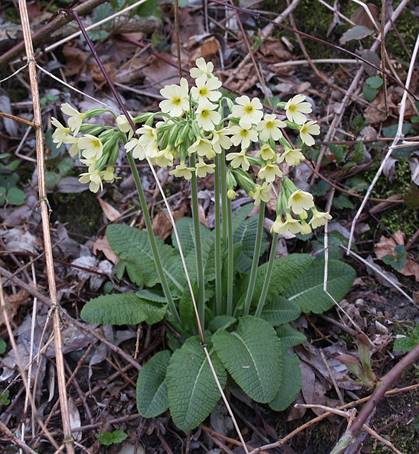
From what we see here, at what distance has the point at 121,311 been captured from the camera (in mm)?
2982

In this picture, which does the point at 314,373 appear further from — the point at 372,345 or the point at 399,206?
the point at 399,206

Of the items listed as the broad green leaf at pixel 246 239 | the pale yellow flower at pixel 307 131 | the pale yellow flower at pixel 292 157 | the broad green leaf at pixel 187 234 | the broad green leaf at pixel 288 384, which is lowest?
the broad green leaf at pixel 288 384

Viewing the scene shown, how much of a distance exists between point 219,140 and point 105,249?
5.44ft

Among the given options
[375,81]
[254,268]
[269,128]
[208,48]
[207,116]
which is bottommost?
[254,268]

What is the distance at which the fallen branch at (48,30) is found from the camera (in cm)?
382

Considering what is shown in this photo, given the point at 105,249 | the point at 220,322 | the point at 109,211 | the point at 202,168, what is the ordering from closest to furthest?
the point at 202,168 < the point at 220,322 < the point at 105,249 < the point at 109,211

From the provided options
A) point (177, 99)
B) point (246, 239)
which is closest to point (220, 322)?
point (246, 239)

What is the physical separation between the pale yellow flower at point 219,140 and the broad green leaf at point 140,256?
1.23m

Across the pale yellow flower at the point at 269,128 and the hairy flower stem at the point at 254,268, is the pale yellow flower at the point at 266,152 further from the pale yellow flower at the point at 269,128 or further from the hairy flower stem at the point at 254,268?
the hairy flower stem at the point at 254,268

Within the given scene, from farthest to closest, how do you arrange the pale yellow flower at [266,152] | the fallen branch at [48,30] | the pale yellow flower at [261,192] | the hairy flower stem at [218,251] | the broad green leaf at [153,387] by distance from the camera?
the fallen branch at [48,30] < the broad green leaf at [153,387] < the hairy flower stem at [218,251] < the pale yellow flower at [261,192] < the pale yellow flower at [266,152]

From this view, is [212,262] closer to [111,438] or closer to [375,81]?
[111,438]

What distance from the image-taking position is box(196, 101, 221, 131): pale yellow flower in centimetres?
217

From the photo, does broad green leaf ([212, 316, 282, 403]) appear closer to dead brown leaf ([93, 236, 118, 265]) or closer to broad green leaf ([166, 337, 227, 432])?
broad green leaf ([166, 337, 227, 432])

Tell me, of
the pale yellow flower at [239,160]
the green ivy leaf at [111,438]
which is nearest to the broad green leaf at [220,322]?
the green ivy leaf at [111,438]
